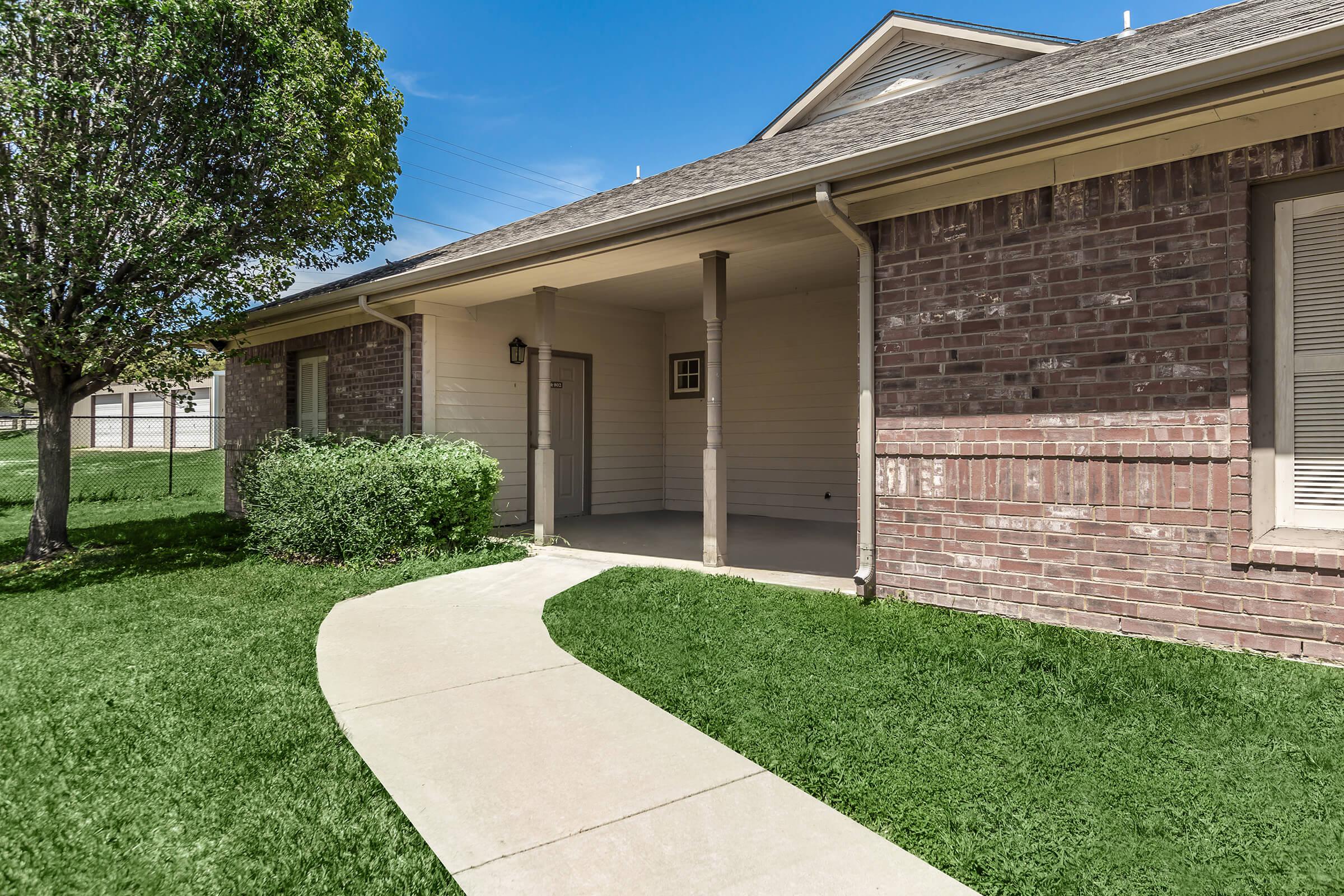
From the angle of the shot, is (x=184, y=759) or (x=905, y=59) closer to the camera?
(x=184, y=759)

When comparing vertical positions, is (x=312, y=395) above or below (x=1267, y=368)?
above

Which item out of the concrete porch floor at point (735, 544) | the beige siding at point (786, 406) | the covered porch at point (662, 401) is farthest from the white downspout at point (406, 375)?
the beige siding at point (786, 406)

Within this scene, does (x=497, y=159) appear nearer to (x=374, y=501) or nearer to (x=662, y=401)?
(x=662, y=401)

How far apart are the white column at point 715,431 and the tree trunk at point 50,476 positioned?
6241 mm

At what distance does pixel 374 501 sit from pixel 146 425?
1148 inches

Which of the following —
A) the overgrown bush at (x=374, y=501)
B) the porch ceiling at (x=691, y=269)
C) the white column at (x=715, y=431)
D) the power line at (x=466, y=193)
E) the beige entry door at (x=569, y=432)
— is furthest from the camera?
the power line at (x=466, y=193)

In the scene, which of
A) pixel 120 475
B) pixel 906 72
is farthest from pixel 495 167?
pixel 906 72

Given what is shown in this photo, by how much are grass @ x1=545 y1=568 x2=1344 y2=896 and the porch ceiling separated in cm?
269

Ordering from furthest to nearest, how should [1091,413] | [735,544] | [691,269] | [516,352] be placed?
1. [516,352]
2. [691,269]
3. [735,544]
4. [1091,413]

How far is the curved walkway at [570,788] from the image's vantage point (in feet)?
6.61

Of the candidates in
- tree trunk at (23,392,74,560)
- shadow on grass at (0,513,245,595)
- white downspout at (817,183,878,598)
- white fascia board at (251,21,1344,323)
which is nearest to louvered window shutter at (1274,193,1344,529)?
white fascia board at (251,21,1344,323)

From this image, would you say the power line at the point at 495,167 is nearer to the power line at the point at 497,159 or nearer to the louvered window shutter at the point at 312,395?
the power line at the point at 497,159

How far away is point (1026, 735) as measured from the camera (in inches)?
111

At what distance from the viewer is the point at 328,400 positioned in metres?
9.39
